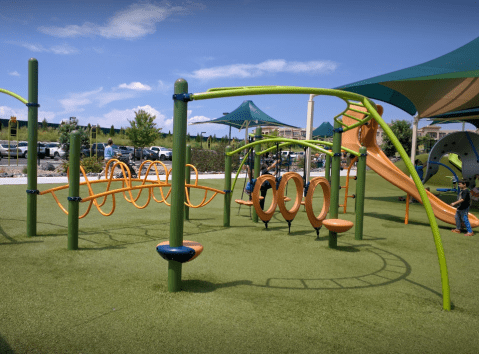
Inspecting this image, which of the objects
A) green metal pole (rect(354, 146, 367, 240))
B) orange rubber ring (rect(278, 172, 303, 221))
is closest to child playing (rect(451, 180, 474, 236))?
green metal pole (rect(354, 146, 367, 240))

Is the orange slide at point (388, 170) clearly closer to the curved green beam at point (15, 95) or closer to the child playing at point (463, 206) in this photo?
the child playing at point (463, 206)

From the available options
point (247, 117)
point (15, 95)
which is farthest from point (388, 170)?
point (247, 117)

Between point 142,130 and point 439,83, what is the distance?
28258 millimetres

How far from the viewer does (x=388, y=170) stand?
955 cm

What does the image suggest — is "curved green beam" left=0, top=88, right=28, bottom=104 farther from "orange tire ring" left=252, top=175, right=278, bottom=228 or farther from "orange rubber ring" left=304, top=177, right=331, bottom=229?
"orange rubber ring" left=304, top=177, right=331, bottom=229

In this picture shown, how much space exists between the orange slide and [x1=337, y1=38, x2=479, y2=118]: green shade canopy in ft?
3.51

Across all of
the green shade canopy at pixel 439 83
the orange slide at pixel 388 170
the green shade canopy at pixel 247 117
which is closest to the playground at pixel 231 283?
the orange slide at pixel 388 170

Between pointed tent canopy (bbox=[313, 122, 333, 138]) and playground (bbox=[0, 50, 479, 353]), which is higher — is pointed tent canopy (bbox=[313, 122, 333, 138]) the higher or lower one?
the higher one

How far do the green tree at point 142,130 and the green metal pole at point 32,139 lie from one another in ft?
95.5

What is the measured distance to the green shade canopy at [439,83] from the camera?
28.8 ft

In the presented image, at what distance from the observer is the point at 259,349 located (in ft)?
8.88

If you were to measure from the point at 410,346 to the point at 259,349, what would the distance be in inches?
47.2

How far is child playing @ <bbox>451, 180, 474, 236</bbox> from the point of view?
7531mm

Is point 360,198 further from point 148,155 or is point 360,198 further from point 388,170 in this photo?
point 148,155
